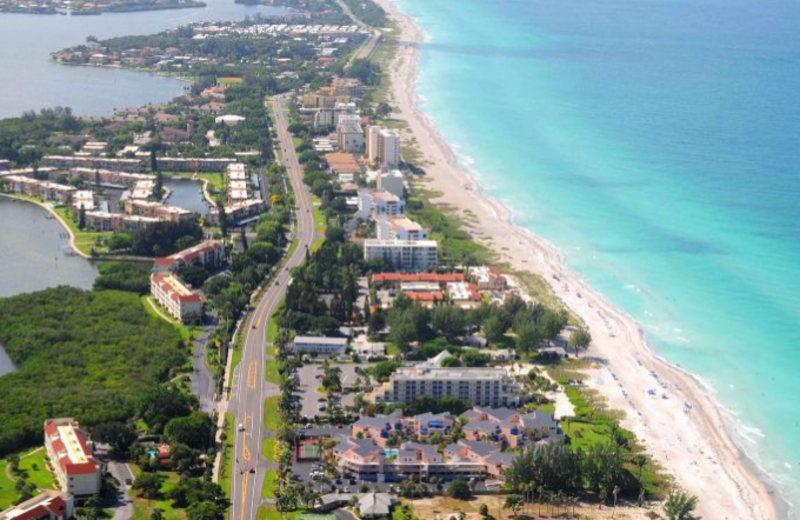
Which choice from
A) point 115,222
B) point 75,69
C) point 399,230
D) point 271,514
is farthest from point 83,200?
point 75,69

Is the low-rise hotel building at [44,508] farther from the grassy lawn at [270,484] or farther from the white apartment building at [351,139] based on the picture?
the white apartment building at [351,139]

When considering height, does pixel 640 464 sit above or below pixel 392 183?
below

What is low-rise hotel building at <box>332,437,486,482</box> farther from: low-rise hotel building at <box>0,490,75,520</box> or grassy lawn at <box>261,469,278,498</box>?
low-rise hotel building at <box>0,490,75,520</box>

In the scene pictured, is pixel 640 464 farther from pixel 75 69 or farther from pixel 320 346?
pixel 75 69

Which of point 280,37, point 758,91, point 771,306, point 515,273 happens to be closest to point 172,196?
point 515,273

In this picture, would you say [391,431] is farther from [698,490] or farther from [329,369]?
[698,490]

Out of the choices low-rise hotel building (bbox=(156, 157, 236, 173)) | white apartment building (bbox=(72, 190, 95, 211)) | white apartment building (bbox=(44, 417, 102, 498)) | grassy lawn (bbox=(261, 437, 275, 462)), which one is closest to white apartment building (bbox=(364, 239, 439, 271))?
white apartment building (bbox=(72, 190, 95, 211))
